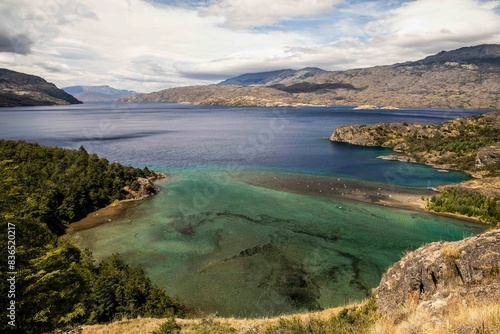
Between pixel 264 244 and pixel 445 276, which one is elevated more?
pixel 445 276

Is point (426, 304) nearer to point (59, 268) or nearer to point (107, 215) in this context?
point (59, 268)

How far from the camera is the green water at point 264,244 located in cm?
3881

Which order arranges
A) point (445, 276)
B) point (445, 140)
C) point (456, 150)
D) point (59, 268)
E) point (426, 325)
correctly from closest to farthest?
point (426, 325)
point (445, 276)
point (59, 268)
point (456, 150)
point (445, 140)

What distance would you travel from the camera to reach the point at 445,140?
12756cm

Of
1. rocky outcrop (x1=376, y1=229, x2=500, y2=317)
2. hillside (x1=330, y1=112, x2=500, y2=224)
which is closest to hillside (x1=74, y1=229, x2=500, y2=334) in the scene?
rocky outcrop (x1=376, y1=229, x2=500, y2=317)

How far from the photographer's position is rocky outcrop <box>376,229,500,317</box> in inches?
643

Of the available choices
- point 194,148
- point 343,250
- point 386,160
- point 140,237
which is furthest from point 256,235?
point 194,148

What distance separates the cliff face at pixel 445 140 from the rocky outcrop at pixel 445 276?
3556 inches

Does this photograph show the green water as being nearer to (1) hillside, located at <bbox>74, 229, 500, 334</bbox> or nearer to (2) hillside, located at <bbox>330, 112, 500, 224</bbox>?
(2) hillside, located at <bbox>330, 112, 500, 224</bbox>

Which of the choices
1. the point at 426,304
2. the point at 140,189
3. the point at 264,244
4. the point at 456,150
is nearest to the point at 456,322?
the point at 426,304

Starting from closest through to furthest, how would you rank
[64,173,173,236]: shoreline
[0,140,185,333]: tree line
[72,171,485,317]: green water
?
[0,140,185,333]: tree line < [72,171,485,317]: green water < [64,173,173,236]: shoreline

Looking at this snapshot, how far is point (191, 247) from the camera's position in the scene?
51.0m

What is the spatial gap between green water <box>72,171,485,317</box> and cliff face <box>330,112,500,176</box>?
2148 inches

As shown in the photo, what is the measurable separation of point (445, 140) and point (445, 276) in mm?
131284
